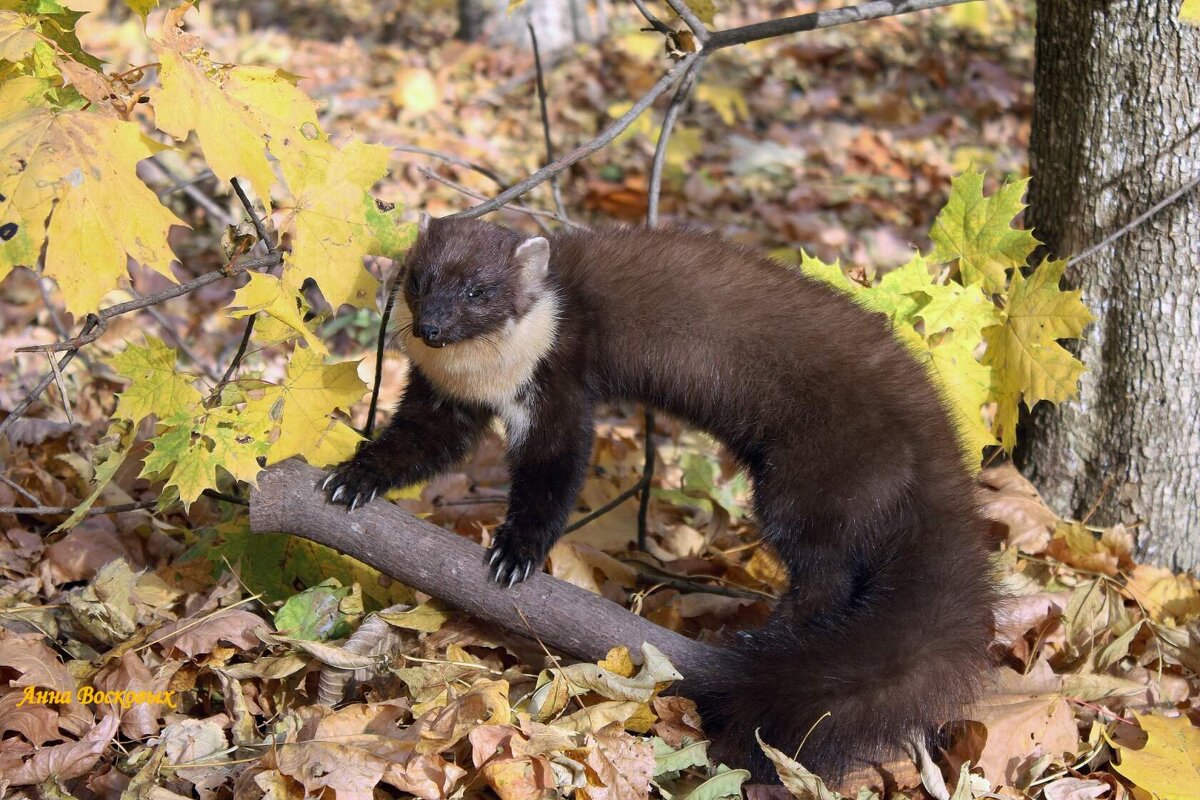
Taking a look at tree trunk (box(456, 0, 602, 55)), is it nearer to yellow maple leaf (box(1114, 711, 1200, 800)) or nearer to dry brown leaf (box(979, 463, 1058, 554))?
dry brown leaf (box(979, 463, 1058, 554))

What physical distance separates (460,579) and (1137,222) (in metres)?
2.71

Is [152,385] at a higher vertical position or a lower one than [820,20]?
lower

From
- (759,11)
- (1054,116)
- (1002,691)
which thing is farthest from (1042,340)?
(759,11)

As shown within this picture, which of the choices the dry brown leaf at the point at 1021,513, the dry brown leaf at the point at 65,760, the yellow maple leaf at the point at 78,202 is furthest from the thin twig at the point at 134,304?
the dry brown leaf at the point at 1021,513

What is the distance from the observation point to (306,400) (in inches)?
137

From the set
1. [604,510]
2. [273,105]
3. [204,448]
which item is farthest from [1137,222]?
[204,448]

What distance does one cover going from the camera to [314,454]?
3.56 meters

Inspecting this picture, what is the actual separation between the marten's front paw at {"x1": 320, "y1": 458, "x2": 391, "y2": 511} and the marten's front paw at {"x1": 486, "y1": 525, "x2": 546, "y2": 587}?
1.41 ft

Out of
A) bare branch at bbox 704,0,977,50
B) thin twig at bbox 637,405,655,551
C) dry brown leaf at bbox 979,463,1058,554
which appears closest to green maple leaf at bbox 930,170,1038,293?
bare branch at bbox 704,0,977,50

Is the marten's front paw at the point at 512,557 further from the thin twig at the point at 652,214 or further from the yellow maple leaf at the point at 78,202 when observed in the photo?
the yellow maple leaf at the point at 78,202

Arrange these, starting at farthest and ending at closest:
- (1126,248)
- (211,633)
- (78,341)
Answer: (1126,248) < (211,633) < (78,341)

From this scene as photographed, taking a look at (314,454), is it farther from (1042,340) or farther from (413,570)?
(1042,340)

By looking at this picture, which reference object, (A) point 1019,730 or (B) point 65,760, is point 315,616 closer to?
(B) point 65,760

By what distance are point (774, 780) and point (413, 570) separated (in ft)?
4.07
